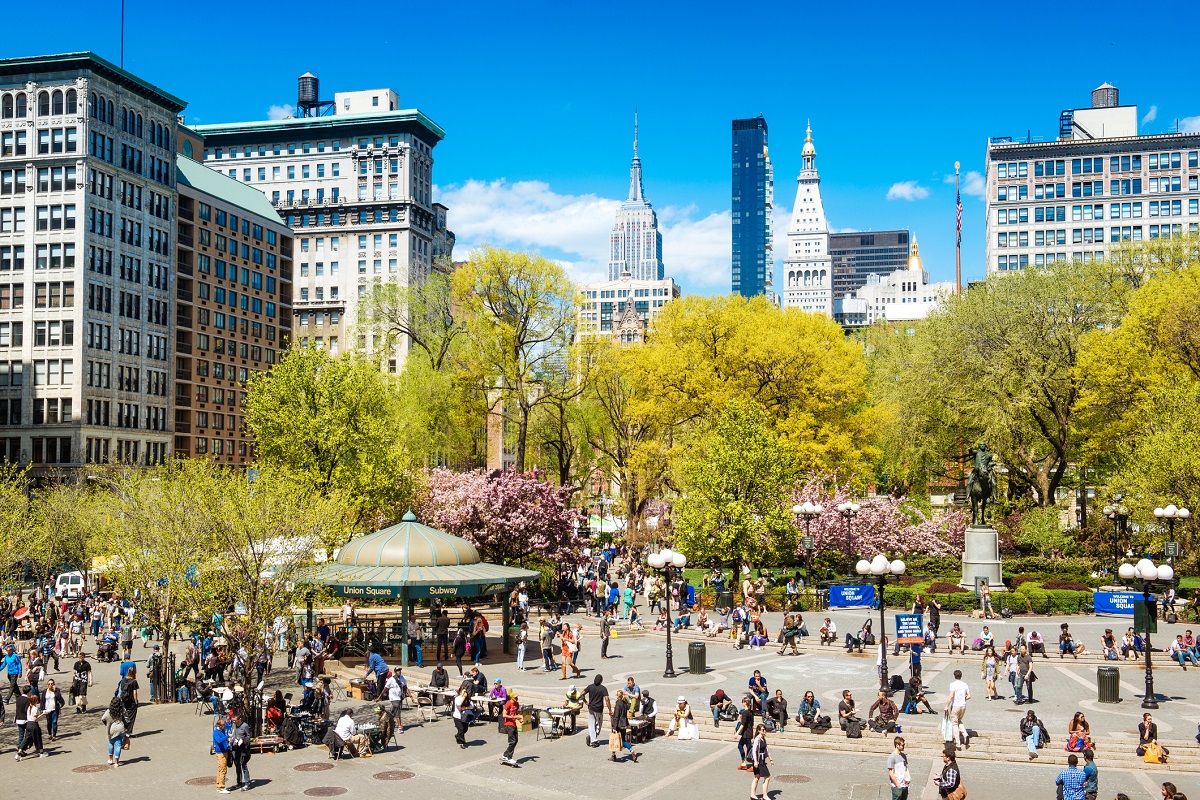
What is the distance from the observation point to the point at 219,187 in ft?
328

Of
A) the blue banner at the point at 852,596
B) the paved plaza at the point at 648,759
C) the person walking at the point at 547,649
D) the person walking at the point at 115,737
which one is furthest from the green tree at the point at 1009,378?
the person walking at the point at 115,737

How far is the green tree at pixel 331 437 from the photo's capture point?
47.3 metres

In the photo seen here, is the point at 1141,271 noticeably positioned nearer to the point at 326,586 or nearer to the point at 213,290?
the point at 326,586

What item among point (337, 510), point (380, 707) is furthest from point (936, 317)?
point (380, 707)

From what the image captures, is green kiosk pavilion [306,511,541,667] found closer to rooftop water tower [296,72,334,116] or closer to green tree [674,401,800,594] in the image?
green tree [674,401,800,594]

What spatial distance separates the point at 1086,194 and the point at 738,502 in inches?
4004

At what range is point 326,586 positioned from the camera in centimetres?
3150

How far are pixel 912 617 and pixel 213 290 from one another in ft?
259

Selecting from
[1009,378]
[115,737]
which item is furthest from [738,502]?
[115,737]

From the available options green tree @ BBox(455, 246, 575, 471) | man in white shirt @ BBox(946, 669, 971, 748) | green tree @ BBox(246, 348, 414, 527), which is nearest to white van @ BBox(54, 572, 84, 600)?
green tree @ BBox(246, 348, 414, 527)

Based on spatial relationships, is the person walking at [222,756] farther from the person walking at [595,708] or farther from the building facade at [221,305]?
the building facade at [221,305]

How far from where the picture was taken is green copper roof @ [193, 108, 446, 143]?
13425 cm

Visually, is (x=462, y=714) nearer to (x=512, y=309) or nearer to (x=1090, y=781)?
(x=1090, y=781)

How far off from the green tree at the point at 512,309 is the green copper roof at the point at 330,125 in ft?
261
